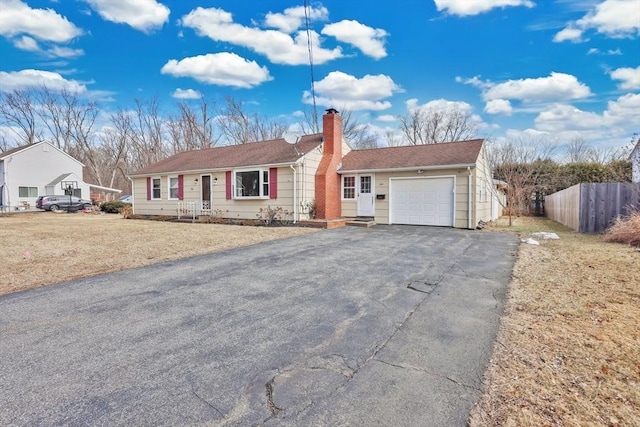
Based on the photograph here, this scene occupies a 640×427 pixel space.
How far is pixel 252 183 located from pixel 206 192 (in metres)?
3.10

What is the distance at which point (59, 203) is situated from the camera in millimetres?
26391

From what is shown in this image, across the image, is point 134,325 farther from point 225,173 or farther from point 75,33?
point 75,33

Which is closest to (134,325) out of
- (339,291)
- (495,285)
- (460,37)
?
(339,291)

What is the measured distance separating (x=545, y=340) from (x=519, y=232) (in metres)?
10.1

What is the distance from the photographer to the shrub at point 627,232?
8.59m

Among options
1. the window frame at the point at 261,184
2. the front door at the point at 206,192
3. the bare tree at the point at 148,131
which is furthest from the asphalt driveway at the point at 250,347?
the bare tree at the point at 148,131

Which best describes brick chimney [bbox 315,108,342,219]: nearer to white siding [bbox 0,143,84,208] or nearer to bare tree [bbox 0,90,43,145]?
white siding [bbox 0,143,84,208]

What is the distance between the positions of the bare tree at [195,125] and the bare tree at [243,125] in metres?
1.32

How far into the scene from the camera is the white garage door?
13312 millimetres

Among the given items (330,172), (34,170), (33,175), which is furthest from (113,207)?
(330,172)

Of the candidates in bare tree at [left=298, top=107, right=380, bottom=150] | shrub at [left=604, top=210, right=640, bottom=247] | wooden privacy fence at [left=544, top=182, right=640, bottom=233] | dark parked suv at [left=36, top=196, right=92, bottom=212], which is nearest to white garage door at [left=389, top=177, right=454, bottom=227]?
wooden privacy fence at [left=544, top=182, right=640, bottom=233]

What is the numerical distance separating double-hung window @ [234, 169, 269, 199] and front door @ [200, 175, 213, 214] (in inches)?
75.3

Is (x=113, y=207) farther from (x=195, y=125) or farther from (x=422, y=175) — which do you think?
(x=422, y=175)

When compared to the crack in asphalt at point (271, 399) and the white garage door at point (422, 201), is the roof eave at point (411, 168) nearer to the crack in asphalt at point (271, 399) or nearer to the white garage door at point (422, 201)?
the white garage door at point (422, 201)
